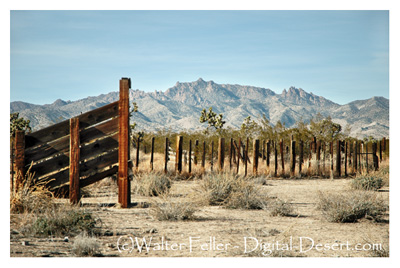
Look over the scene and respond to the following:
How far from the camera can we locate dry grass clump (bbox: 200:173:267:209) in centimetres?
949

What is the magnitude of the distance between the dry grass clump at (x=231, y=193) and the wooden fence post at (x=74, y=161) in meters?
2.84

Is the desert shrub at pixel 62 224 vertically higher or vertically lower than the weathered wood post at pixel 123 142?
lower

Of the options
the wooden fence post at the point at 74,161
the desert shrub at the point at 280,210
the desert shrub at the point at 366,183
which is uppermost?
the wooden fence post at the point at 74,161

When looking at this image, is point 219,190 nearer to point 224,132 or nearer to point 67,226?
point 67,226

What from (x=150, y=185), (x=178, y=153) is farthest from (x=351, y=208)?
(x=178, y=153)

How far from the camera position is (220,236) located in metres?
6.64

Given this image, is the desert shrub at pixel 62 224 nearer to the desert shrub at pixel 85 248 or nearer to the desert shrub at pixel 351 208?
the desert shrub at pixel 85 248

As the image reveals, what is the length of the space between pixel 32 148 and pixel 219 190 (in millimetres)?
4343

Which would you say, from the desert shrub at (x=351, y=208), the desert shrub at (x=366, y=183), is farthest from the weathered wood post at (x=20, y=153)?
the desert shrub at (x=366, y=183)

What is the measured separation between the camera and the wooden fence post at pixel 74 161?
29.1ft

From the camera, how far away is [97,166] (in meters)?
9.18

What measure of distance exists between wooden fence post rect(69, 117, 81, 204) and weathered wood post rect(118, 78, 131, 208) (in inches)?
35.2

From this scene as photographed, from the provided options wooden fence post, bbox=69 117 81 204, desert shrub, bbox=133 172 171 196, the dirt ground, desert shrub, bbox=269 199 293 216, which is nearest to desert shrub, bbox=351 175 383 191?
the dirt ground

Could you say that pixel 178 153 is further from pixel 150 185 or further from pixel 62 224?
pixel 62 224
